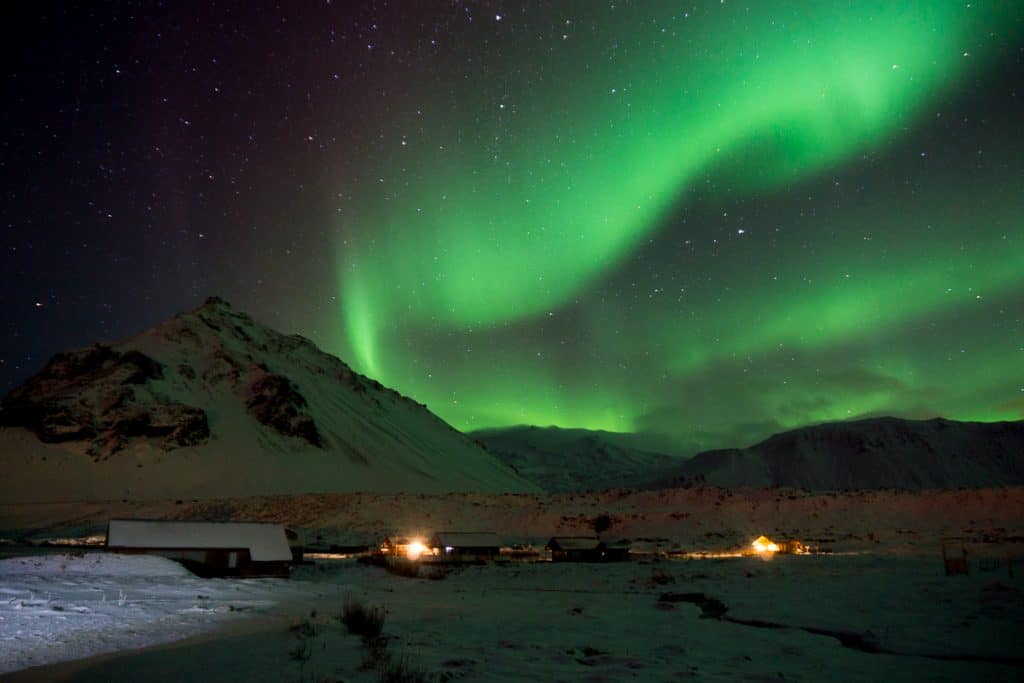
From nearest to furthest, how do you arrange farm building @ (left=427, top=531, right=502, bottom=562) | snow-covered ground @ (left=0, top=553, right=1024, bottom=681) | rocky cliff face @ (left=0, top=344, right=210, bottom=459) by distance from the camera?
snow-covered ground @ (left=0, top=553, right=1024, bottom=681)
farm building @ (left=427, top=531, right=502, bottom=562)
rocky cliff face @ (left=0, top=344, right=210, bottom=459)

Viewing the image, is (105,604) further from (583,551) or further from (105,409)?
(105,409)

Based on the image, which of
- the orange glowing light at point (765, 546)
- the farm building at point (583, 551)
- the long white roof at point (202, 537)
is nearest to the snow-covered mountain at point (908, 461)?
the orange glowing light at point (765, 546)

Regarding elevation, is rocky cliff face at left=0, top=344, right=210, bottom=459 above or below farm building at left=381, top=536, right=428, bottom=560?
above

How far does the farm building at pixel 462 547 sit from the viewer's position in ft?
166

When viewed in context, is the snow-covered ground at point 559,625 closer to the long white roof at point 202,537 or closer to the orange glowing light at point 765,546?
the long white roof at point 202,537

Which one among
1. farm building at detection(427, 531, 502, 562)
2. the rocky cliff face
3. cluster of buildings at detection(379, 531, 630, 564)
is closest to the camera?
cluster of buildings at detection(379, 531, 630, 564)

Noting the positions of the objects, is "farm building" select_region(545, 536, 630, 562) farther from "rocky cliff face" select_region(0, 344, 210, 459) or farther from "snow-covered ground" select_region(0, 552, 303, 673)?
"rocky cliff face" select_region(0, 344, 210, 459)

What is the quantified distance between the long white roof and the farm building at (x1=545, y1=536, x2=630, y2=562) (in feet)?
60.8

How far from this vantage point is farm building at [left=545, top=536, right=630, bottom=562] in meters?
48.3

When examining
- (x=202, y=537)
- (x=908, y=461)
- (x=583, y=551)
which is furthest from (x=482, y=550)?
(x=908, y=461)

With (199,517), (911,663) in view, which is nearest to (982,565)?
(911,663)

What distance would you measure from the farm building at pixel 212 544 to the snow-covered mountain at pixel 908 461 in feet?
462

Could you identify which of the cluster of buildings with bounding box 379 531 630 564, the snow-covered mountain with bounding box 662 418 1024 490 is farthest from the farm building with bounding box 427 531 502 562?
the snow-covered mountain with bounding box 662 418 1024 490

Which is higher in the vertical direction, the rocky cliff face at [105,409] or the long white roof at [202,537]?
the rocky cliff face at [105,409]
